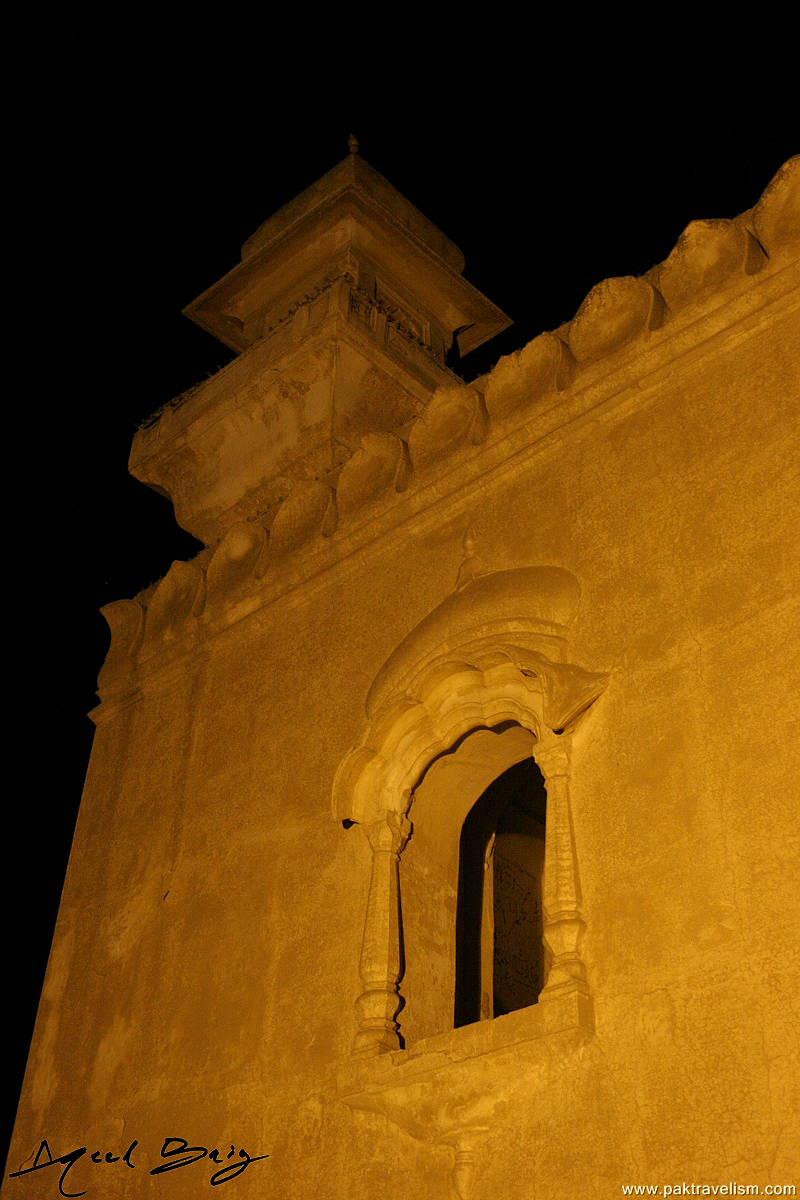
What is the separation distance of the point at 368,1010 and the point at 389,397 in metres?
4.57

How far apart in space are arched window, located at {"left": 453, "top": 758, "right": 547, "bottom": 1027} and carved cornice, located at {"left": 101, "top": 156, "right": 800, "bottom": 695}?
62.4 inches

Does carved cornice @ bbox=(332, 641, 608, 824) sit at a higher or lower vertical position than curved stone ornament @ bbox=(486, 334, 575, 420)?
lower

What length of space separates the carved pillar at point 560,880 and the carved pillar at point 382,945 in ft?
2.62

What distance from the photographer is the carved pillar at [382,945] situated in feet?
15.8

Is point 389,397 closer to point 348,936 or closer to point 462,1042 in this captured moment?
point 348,936

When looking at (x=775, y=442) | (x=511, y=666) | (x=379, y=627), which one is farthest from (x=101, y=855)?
(x=775, y=442)

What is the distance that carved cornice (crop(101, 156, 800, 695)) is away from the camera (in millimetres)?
5262

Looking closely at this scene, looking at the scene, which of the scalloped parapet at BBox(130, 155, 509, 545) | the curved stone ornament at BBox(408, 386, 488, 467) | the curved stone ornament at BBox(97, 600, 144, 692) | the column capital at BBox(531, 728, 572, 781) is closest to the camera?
the column capital at BBox(531, 728, 572, 781)

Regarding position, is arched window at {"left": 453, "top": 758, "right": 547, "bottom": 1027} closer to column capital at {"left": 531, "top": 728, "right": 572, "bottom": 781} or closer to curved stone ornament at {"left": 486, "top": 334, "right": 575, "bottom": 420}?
column capital at {"left": 531, "top": 728, "right": 572, "bottom": 781}

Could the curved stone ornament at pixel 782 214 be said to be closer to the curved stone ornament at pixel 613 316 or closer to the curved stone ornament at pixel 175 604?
the curved stone ornament at pixel 613 316

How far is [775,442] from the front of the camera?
15.5 feet

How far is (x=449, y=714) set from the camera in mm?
5355

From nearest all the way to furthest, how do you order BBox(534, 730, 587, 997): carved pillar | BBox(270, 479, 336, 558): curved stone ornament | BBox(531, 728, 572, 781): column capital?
BBox(534, 730, 587, 997): carved pillar
BBox(531, 728, 572, 781): column capital
BBox(270, 479, 336, 558): curved stone ornament
